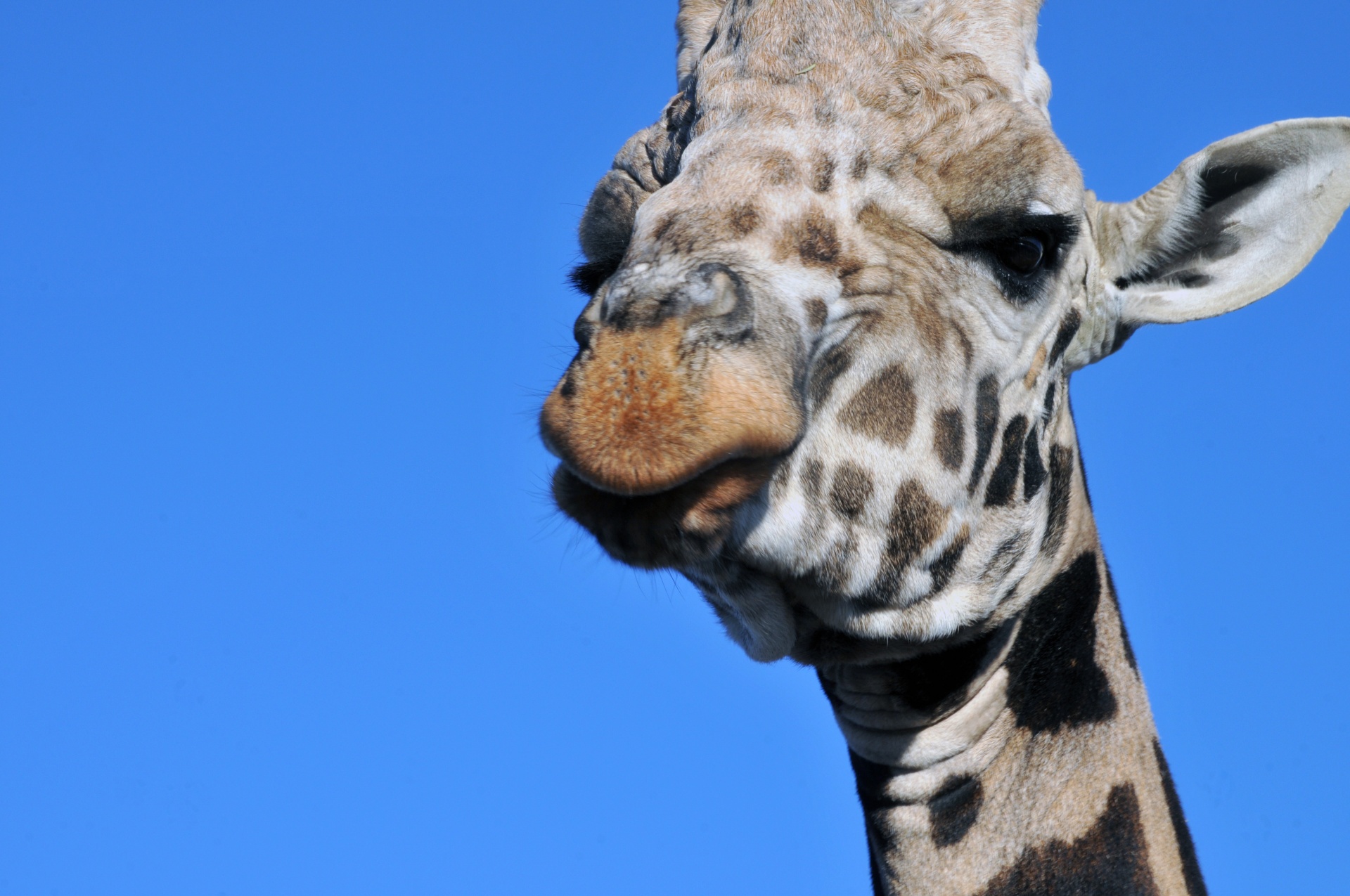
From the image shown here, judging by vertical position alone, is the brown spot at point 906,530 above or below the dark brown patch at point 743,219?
below

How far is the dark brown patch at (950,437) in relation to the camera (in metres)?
4.61

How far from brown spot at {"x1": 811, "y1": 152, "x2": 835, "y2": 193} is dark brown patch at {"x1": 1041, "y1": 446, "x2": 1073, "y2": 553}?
1.58 m

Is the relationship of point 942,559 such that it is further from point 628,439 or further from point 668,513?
point 628,439

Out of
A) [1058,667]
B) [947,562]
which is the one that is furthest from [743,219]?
[1058,667]

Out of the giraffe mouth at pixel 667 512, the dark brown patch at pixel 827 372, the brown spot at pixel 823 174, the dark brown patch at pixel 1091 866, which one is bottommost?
the dark brown patch at pixel 1091 866

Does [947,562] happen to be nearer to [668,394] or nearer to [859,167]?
[859,167]

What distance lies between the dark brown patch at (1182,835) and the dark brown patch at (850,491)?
1926mm

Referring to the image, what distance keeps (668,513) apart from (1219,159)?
3.04 metres

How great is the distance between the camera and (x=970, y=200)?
4.59 meters

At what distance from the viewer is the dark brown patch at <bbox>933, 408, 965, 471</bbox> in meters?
4.61

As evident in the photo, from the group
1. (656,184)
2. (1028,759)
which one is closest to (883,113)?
(656,184)

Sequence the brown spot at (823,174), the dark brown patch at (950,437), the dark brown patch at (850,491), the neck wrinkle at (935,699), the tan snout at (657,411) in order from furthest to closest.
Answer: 1. the neck wrinkle at (935,699)
2. the dark brown patch at (950,437)
3. the brown spot at (823,174)
4. the dark brown patch at (850,491)
5. the tan snout at (657,411)

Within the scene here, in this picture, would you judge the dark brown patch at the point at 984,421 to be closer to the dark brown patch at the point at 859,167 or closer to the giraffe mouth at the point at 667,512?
the dark brown patch at the point at 859,167

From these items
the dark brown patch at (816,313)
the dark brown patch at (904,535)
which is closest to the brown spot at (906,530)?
the dark brown patch at (904,535)
